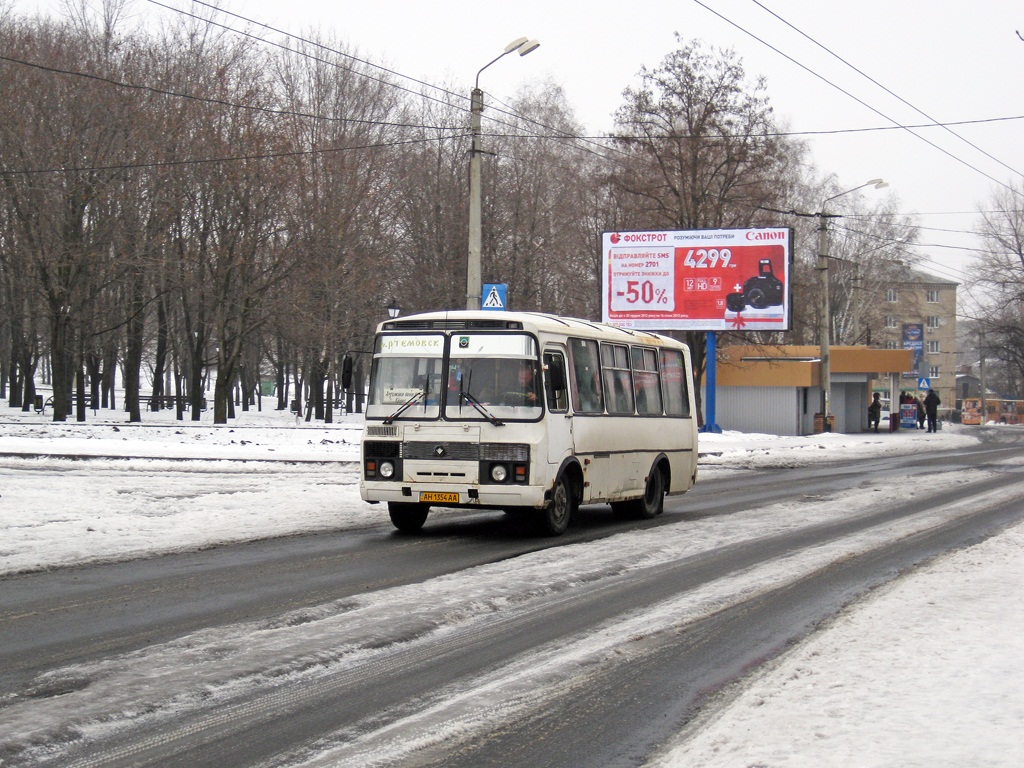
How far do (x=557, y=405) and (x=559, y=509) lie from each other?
4.00 ft

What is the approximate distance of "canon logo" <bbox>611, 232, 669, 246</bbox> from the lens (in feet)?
130

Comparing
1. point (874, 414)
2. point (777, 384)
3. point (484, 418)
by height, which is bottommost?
point (874, 414)

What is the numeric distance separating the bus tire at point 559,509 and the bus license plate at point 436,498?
104cm

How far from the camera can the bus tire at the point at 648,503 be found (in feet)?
54.0

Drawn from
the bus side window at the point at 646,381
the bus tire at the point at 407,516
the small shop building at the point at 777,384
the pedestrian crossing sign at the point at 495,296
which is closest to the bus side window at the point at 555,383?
the bus tire at the point at 407,516

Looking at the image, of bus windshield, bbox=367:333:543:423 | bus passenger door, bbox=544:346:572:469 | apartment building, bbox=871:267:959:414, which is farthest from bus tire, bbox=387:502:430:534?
apartment building, bbox=871:267:959:414

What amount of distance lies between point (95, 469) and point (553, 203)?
34580 millimetres

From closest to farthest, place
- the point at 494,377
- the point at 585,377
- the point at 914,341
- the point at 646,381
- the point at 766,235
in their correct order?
the point at 494,377
the point at 585,377
the point at 646,381
the point at 766,235
the point at 914,341

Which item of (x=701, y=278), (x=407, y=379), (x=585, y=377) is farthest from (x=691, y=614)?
(x=701, y=278)

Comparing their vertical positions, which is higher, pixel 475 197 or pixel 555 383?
pixel 475 197

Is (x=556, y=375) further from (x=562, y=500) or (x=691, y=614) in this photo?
(x=691, y=614)

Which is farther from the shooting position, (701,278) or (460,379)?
(701,278)

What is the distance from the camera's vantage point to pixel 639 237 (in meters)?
39.9

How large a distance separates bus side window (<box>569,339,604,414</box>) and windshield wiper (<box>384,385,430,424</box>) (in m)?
1.82
